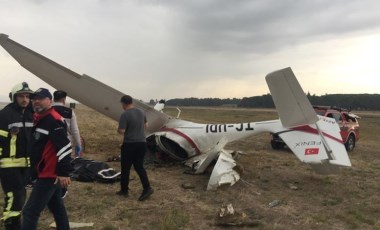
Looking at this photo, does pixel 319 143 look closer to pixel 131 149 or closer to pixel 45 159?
pixel 131 149

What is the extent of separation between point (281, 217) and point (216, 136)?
12.9 ft

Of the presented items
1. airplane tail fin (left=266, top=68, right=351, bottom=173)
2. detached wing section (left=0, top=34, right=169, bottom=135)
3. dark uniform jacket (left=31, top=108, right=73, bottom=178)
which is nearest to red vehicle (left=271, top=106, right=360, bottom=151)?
airplane tail fin (left=266, top=68, right=351, bottom=173)

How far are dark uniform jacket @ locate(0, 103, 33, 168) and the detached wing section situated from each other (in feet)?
16.6

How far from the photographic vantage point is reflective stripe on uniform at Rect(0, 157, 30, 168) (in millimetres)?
4816

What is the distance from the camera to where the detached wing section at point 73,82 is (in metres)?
9.86

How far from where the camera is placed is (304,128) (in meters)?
8.60

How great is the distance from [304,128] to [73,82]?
234 inches

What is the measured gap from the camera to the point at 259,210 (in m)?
6.87

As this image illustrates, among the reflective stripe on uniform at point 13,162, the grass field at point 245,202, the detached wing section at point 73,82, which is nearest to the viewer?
the reflective stripe on uniform at point 13,162

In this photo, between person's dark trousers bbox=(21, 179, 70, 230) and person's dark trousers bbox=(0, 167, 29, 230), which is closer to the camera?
person's dark trousers bbox=(21, 179, 70, 230)

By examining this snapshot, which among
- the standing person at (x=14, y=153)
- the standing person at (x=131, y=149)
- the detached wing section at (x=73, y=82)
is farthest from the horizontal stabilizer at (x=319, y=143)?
the standing person at (x=14, y=153)

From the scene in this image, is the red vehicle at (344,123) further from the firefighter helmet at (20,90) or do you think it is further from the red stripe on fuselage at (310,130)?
the firefighter helmet at (20,90)

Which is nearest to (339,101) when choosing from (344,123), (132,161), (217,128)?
(344,123)

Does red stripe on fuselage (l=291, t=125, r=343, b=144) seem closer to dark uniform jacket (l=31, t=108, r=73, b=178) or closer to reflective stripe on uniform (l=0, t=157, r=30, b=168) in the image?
dark uniform jacket (l=31, t=108, r=73, b=178)
